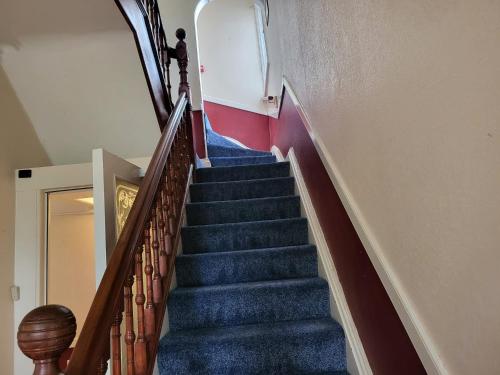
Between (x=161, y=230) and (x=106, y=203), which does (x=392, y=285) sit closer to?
(x=161, y=230)

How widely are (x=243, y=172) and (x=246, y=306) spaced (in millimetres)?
1417

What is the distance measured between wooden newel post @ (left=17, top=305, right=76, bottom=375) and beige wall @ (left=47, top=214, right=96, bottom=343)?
329 cm

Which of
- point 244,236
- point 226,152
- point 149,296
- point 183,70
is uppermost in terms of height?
point 183,70

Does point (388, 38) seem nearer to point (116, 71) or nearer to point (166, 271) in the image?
point (166, 271)

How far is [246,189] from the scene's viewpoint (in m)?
2.66

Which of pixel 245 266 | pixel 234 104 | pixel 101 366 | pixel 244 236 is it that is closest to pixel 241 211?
pixel 244 236

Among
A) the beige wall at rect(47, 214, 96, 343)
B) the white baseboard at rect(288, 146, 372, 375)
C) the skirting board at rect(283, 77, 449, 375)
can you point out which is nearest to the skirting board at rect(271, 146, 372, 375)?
the white baseboard at rect(288, 146, 372, 375)

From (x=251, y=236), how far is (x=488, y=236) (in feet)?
5.15

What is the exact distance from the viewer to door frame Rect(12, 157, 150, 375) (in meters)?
2.38

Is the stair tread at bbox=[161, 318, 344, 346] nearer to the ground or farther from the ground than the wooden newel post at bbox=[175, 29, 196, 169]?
nearer to the ground

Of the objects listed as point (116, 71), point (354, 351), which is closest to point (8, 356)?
point (116, 71)

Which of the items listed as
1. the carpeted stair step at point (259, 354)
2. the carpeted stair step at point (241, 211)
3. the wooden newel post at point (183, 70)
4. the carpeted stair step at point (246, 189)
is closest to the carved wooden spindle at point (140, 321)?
the carpeted stair step at point (259, 354)

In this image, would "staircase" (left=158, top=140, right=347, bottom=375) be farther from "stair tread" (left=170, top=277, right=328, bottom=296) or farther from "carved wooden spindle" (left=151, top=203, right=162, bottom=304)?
"carved wooden spindle" (left=151, top=203, right=162, bottom=304)

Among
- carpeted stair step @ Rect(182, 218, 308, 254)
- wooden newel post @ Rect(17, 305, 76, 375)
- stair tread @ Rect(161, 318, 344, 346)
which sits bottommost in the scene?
stair tread @ Rect(161, 318, 344, 346)
